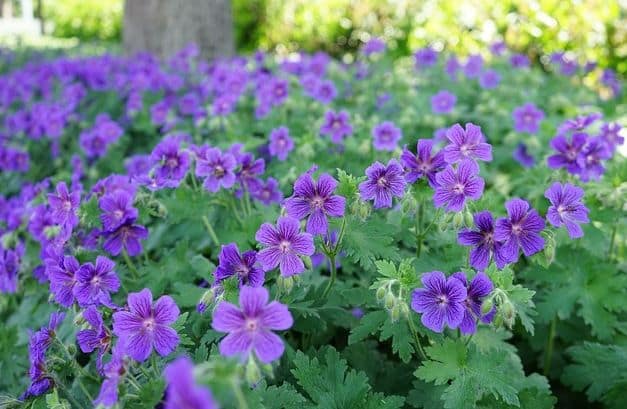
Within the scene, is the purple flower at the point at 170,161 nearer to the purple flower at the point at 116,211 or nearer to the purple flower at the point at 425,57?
the purple flower at the point at 116,211

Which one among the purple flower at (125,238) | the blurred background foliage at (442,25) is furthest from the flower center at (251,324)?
the blurred background foliage at (442,25)

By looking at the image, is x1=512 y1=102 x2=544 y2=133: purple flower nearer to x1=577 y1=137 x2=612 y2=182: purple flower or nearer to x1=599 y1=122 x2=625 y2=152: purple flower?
x1=599 y1=122 x2=625 y2=152: purple flower

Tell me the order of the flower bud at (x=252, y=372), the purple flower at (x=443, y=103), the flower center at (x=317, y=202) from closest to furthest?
the flower bud at (x=252, y=372) → the flower center at (x=317, y=202) → the purple flower at (x=443, y=103)

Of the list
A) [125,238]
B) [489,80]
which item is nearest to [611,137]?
[489,80]

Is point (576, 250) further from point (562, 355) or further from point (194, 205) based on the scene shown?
point (194, 205)

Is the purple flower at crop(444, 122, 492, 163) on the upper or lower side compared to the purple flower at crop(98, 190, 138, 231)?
upper

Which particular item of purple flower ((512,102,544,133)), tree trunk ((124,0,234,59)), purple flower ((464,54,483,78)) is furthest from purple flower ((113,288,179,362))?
tree trunk ((124,0,234,59))
